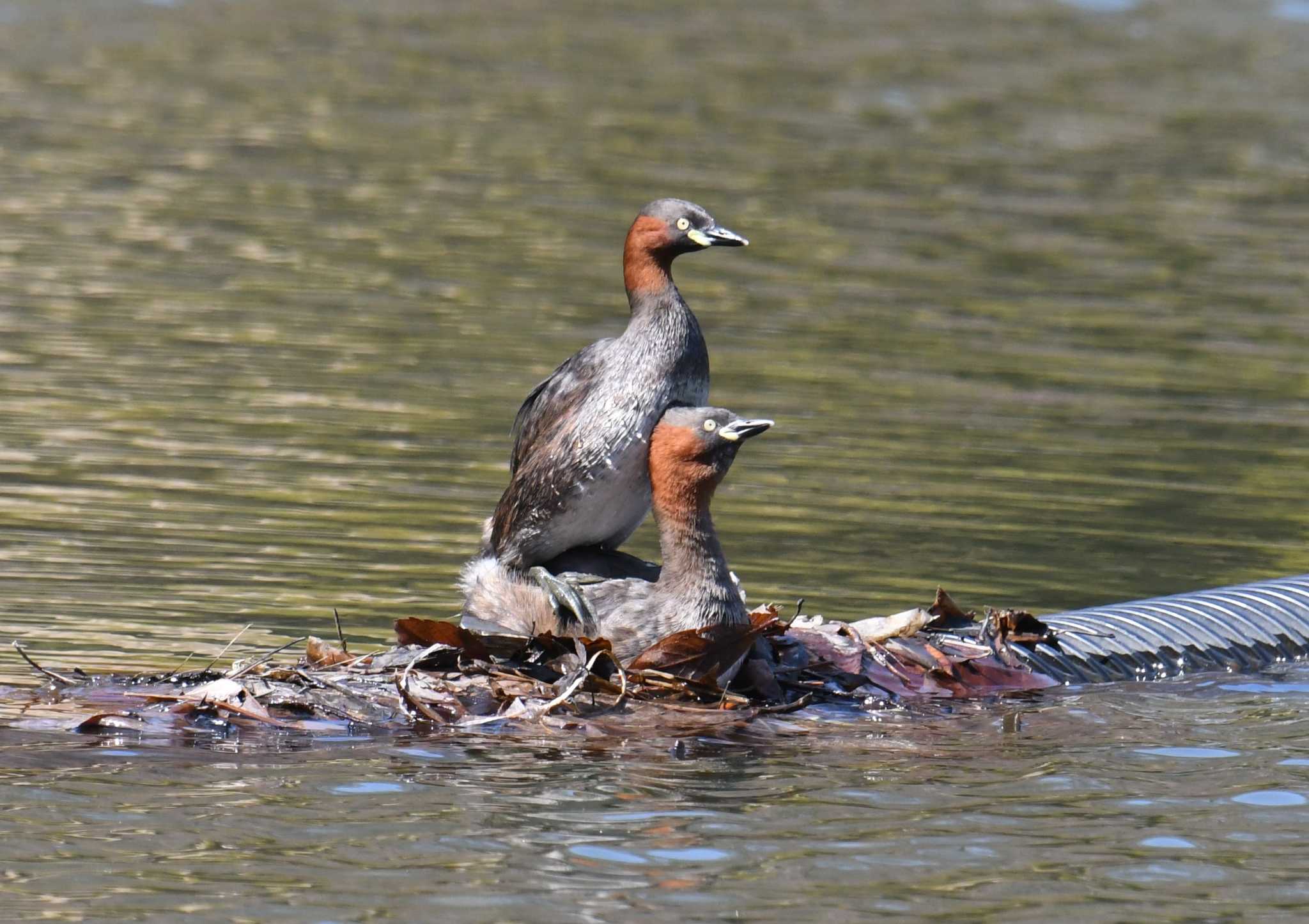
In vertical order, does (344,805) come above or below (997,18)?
below

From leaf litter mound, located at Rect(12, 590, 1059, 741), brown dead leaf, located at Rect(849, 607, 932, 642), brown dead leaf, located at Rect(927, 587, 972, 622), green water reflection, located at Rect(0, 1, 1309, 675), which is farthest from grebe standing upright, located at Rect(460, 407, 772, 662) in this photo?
green water reflection, located at Rect(0, 1, 1309, 675)

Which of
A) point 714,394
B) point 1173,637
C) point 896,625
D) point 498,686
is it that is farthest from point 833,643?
point 714,394

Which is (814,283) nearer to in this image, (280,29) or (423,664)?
(423,664)

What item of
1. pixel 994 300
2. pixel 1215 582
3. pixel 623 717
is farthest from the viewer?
pixel 994 300

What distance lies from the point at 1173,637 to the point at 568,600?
8.60 ft

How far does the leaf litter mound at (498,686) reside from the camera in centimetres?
787

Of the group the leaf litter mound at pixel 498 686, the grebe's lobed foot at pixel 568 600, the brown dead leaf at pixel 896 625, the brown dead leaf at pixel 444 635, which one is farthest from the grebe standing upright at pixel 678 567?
the brown dead leaf at pixel 896 625

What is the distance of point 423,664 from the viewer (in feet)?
27.3

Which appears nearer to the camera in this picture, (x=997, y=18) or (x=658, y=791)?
(x=658, y=791)

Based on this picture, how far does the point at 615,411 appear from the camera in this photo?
840cm

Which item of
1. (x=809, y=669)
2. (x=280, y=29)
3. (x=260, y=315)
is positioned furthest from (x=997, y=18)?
(x=809, y=669)

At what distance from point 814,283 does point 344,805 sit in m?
13.0

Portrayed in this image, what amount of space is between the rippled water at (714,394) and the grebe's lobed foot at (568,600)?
0.58 m

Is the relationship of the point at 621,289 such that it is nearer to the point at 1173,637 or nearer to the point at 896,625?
the point at 1173,637
